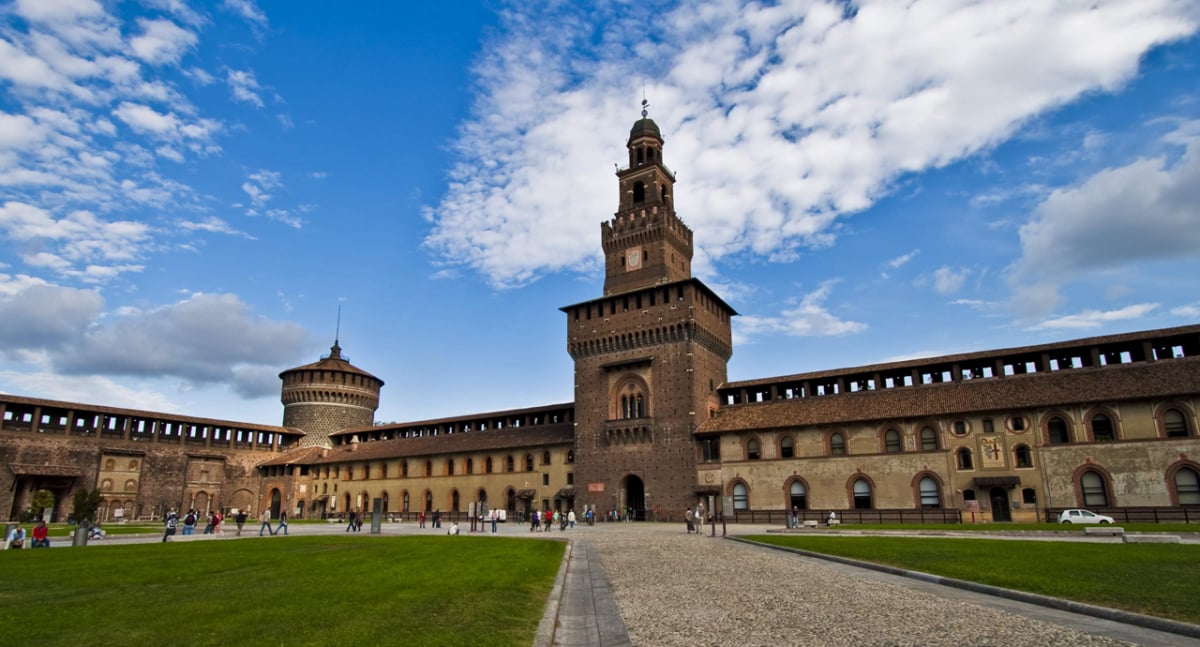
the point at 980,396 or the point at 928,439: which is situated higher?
the point at 980,396

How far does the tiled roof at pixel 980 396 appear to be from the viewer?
35750 mm

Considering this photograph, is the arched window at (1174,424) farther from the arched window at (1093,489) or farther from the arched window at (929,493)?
the arched window at (929,493)

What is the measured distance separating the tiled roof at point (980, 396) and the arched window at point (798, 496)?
12.6 feet

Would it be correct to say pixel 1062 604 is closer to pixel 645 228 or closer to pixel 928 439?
pixel 928 439

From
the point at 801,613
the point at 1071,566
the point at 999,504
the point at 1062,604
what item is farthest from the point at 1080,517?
the point at 801,613

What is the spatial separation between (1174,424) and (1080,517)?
719 cm

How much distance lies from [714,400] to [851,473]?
12212 millimetres

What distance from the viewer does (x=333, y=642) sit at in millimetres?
7605

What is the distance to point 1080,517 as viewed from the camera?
33312 millimetres

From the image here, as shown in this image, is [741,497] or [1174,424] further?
[741,497]

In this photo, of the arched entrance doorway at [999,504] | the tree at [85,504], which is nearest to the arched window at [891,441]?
the arched entrance doorway at [999,504]

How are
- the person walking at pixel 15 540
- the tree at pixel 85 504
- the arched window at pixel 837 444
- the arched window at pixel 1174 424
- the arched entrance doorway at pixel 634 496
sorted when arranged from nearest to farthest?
1. the person walking at pixel 15 540
2. the arched window at pixel 1174 424
3. the arched window at pixel 837 444
4. the arched entrance doorway at pixel 634 496
5. the tree at pixel 85 504

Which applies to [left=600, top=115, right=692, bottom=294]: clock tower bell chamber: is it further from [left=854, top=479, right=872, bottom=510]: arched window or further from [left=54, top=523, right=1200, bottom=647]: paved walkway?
[left=54, top=523, right=1200, bottom=647]: paved walkway

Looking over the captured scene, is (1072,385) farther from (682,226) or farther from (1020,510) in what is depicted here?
(682,226)
